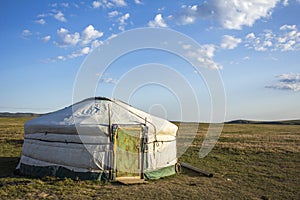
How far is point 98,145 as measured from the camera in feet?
28.6

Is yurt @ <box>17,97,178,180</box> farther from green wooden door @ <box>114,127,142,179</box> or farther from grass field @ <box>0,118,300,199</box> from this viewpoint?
grass field @ <box>0,118,300,199</box>

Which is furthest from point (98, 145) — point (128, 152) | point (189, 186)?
point (189, 186)

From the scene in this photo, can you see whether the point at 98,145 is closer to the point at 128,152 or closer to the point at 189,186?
the point at 128,152

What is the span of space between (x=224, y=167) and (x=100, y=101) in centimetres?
526

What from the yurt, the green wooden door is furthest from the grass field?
the green wooden door

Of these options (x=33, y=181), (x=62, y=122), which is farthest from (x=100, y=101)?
(x=33, y=181)

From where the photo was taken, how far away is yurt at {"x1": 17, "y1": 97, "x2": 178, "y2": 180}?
8.66 metres

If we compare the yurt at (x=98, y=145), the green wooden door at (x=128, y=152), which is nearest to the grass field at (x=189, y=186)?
the yurt at (x=98, y=145)

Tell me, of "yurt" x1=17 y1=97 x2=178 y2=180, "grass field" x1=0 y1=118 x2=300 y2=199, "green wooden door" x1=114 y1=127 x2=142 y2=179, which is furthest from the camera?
"green wooden door" x1=114 y1=127 x2=142 y2=179

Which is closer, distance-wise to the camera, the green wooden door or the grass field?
the grass field

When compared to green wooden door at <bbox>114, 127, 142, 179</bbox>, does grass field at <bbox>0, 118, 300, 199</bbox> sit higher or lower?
lower

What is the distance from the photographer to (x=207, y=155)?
14.7m

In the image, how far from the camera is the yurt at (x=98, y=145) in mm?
8656

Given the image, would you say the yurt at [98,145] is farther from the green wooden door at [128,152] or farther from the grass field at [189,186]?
the grass field at [189,186]
